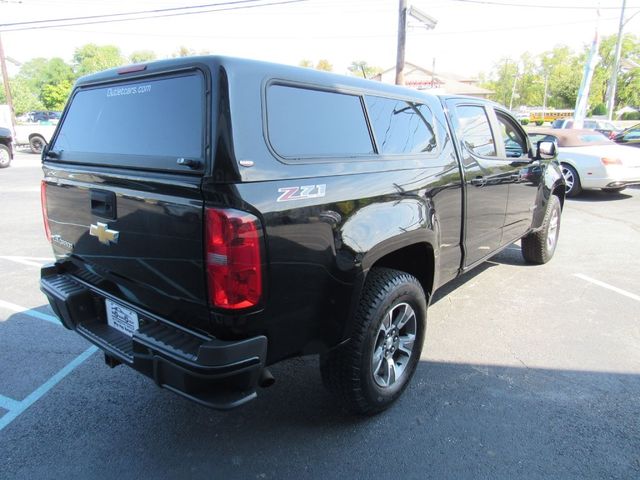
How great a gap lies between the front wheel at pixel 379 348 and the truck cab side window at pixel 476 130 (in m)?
1.55

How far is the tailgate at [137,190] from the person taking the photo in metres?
2.07

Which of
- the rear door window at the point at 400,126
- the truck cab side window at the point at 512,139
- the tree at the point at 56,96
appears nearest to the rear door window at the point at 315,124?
the rear door window at the point at 400,126

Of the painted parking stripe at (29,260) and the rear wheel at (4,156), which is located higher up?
the rear wheel at (4,156)

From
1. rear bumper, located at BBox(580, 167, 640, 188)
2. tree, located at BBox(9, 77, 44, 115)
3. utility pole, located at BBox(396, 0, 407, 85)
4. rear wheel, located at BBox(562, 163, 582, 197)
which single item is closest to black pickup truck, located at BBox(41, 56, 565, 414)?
rear bumper, located at BBox(580, 167, 640, 188)

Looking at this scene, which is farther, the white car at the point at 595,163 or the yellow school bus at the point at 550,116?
the yellow school bus at the point at 550,116

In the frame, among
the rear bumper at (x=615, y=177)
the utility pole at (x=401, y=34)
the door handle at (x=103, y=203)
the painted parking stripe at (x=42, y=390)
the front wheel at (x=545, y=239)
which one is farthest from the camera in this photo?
the utility pole at (x=401, y=34)

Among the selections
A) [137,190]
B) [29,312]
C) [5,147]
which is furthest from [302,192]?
[5,147]

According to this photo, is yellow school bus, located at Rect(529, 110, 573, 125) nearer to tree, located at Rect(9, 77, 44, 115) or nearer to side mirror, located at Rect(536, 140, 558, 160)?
side mirror, located at Rect(536, 140, 558, 160)

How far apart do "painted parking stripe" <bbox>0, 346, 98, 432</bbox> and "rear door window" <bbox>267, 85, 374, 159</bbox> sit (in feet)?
7.75

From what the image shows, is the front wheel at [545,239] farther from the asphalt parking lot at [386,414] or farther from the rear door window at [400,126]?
the rear door window at [400,126]

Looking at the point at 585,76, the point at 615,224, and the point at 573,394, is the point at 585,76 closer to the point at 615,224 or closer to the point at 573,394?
the point at 615,224

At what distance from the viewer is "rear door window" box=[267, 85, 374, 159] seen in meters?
2.20

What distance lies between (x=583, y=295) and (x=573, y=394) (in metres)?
2.11

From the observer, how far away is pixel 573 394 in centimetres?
310
